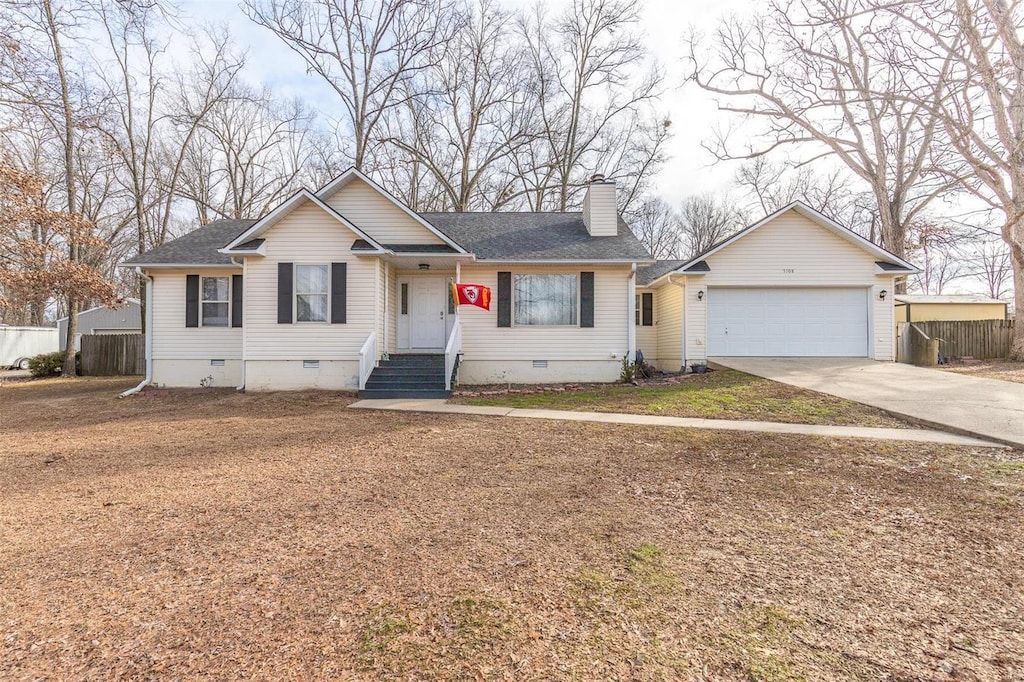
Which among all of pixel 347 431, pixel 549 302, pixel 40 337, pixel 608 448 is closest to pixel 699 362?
pixel 549 302

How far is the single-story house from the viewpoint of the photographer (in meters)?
11.4

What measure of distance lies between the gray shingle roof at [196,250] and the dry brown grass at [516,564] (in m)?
7.76

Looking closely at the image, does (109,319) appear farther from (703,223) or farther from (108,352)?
(703,223)

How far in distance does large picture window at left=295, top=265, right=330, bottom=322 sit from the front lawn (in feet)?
12.9

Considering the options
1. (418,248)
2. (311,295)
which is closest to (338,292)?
(311,295)

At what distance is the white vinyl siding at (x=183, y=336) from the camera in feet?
42.0

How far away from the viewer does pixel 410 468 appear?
531 cm

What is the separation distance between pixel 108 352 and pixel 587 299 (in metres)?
17.3

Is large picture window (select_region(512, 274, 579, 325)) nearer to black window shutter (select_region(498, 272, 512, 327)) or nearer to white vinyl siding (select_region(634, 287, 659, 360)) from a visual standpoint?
black window shutter (select_region(498, 272, 512, 327))

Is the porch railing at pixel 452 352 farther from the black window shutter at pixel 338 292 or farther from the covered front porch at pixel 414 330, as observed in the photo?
the black window shutter at pixel 338 292

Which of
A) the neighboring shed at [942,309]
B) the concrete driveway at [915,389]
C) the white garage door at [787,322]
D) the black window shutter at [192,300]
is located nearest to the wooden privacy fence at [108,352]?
the black window shutter at [192,300]

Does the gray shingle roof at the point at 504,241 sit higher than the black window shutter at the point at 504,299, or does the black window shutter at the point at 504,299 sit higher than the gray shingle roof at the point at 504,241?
the gray shingle roof at the point at 504,241

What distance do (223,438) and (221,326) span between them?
7.19 m

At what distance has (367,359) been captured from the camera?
11.1m
